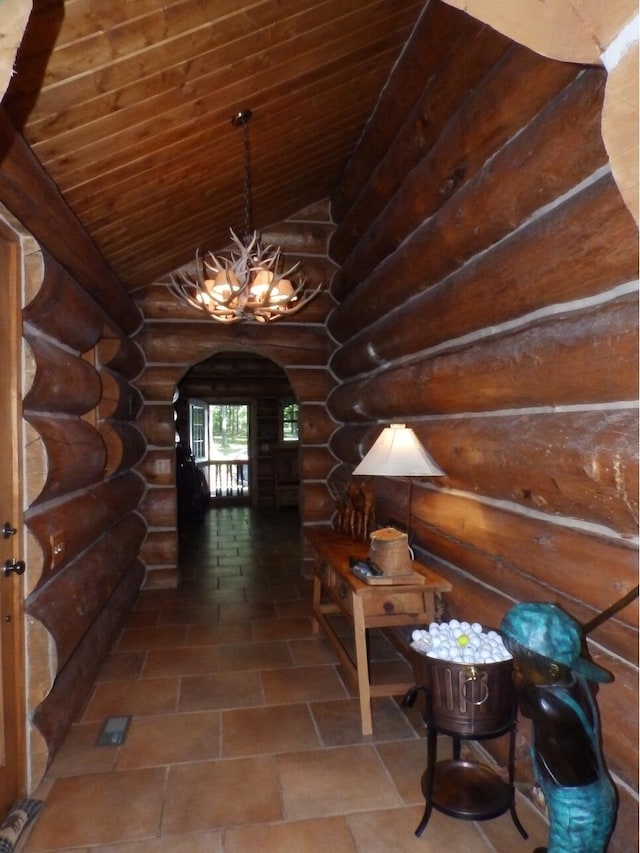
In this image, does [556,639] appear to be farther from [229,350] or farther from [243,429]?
[243,429]

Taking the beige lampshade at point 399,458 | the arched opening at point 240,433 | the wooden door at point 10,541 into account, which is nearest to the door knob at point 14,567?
the wooden door at point 10,541

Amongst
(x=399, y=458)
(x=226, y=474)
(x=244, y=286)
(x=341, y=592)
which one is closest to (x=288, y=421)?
(x=226, y=474)

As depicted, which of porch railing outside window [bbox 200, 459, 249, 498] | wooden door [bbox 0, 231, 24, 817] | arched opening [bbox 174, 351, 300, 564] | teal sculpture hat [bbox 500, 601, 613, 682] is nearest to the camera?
teal sculpture hat [bbox 500, 601, 613, 682]

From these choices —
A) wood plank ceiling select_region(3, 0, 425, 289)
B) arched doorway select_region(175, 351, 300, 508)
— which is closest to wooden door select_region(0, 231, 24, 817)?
wood plank ceiling select_region(3, 0, 425, 289)

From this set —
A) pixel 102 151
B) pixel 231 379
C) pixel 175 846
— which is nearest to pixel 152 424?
pixel 102 151

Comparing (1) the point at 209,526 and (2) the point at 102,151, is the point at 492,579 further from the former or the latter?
(1) the point at 209,526

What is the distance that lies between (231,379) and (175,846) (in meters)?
9.50

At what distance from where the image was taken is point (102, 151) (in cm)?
271

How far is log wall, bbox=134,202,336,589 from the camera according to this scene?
5527 millimetres

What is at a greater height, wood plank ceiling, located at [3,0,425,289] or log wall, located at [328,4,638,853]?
wood plank ceiling, located at [3,0,425,289]

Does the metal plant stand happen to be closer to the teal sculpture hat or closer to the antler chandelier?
the teal sculpture hat

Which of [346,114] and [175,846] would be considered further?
[346,114]

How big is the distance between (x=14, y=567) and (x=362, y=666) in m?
1.84

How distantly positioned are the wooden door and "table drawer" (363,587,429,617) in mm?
1708
